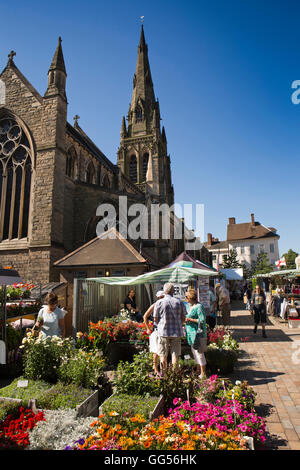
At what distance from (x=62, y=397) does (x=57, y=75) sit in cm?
1909

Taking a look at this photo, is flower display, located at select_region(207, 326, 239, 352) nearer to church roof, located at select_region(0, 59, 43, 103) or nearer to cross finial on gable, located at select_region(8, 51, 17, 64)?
church roof, located at select_region(0, 59, 43, 103)

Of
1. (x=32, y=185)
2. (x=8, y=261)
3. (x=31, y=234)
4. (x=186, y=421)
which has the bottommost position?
(x=186, y=421)

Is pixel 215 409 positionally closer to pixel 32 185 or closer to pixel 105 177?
pixel 32 185

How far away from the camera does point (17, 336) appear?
6.77 meters

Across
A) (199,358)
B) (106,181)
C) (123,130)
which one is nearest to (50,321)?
(199,358)

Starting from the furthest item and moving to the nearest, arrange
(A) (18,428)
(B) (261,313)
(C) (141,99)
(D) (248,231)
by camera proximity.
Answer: (D) (248,231) < (C) (141,99) < (B) (261,313) < (A) (18,428)

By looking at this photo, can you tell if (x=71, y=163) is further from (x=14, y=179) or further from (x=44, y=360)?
(x=44, y=360)

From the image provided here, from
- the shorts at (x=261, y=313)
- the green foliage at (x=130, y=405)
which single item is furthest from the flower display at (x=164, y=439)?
the shorts at (x=261, y=313)

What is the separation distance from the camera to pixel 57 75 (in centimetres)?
1772

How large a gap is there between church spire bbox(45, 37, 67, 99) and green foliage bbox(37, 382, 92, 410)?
1782 cm
